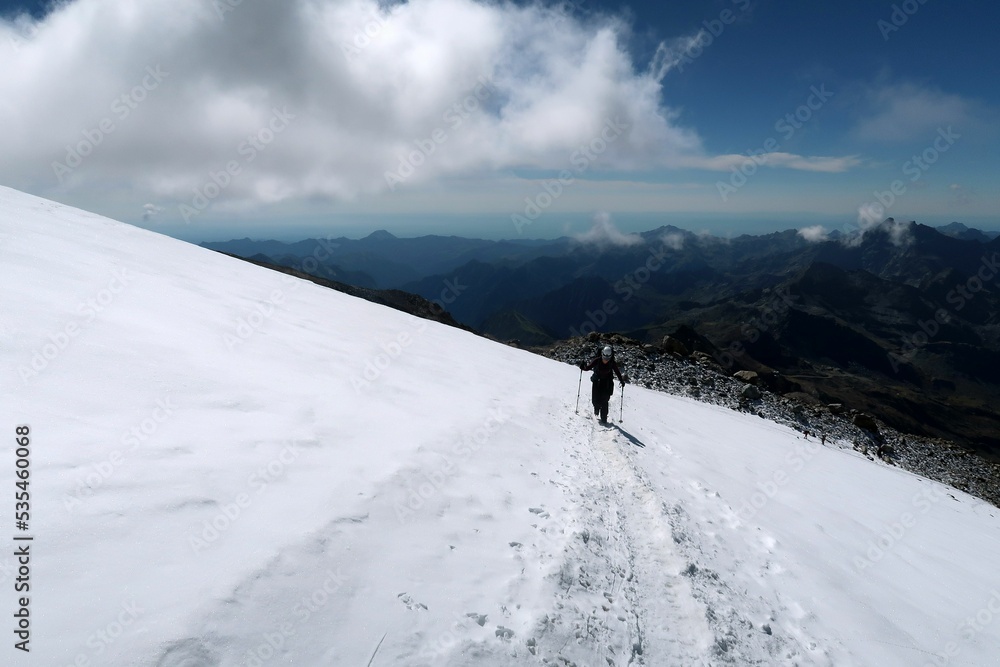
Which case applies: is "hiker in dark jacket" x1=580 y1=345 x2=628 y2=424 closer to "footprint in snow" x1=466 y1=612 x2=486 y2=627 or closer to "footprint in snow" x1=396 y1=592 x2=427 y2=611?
"footprint in snow" x1=466 y1=612 x2=486 y2=627

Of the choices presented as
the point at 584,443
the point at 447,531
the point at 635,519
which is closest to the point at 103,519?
the point at 447,531

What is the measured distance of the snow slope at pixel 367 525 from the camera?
446 cm

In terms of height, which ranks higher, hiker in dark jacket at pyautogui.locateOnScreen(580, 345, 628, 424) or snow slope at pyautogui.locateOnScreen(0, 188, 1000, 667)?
hiker in dark jacket at pyautogui.locateOnScreen(580, 345, 628, 424)

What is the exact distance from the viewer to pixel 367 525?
244 inches

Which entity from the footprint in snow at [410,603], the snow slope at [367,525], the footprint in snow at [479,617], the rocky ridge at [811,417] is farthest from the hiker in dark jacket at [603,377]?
the rocky ridge at [811,417]

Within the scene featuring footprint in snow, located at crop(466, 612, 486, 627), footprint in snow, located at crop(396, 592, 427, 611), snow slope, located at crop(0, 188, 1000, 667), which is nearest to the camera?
snow slope, located at crop(0, 188, 1000, 667)

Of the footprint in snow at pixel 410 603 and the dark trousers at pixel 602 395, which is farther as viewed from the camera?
the dark trousers at pixel 602 395

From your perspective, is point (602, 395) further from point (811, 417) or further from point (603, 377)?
point (811, 417)

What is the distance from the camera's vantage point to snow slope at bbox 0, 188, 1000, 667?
4461mm

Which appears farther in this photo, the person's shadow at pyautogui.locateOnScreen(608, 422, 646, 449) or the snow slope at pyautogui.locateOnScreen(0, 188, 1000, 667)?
the person's shadow at pyautogui.locateOnScreen(608, 422, 646, 449)

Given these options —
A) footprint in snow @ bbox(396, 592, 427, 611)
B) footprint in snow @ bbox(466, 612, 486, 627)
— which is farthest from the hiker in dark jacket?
footprint in snow @ bbox(396, 592, 427, 611)

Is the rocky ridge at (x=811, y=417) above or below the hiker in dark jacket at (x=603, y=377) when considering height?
below

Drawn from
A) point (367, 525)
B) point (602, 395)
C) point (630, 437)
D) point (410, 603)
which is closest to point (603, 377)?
point (602, 395)

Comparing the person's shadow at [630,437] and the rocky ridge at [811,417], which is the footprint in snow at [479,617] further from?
the rocky ridge at [811,417]
